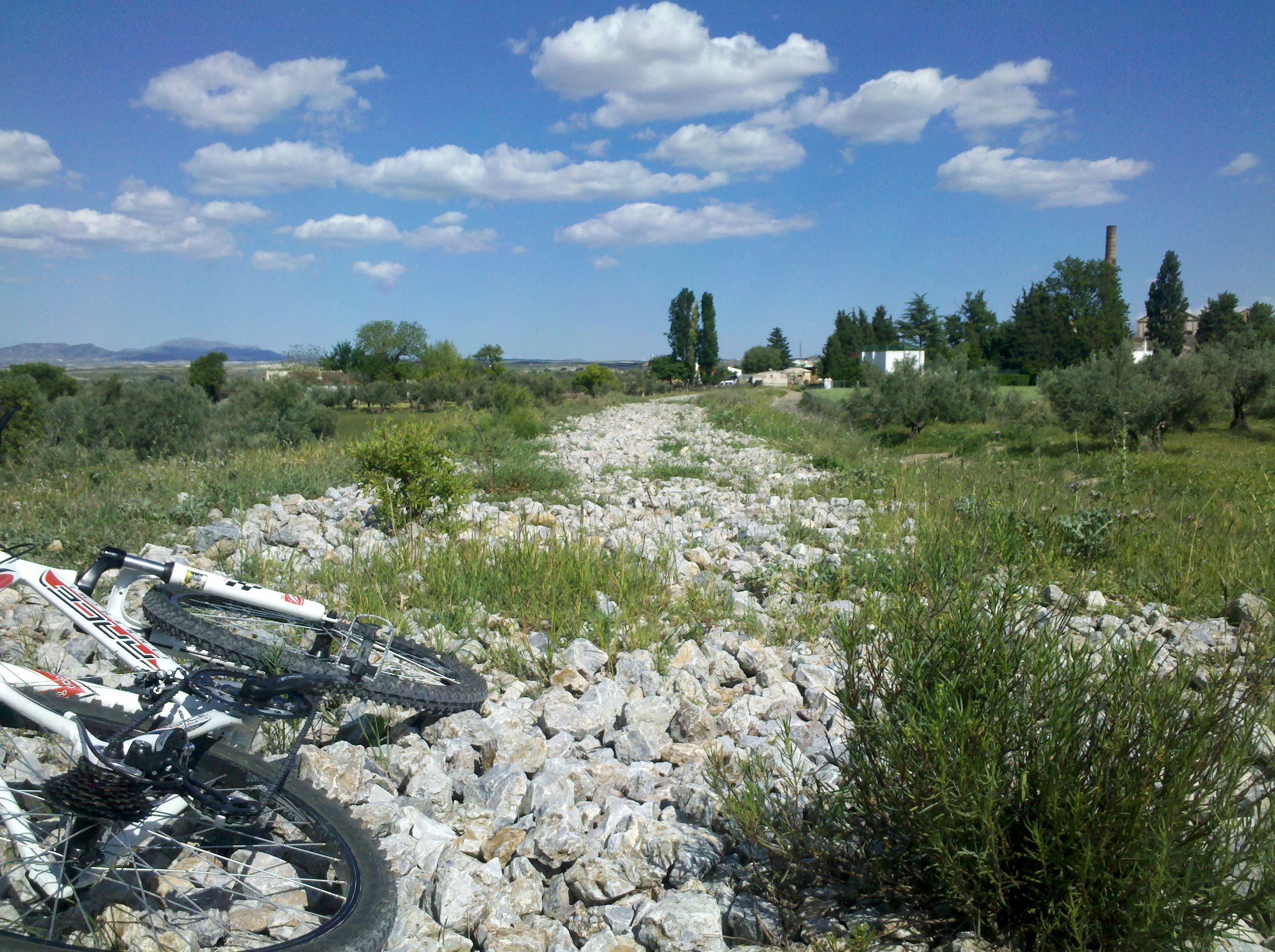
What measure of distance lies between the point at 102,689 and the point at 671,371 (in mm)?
78165

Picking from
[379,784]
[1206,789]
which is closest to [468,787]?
[379,784]

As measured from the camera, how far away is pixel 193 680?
2.21 m

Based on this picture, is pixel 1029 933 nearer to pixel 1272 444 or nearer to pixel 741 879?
pixel 741 879

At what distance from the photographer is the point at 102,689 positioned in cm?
221

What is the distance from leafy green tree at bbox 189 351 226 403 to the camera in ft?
102

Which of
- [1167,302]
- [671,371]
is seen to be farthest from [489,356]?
[1167,302]

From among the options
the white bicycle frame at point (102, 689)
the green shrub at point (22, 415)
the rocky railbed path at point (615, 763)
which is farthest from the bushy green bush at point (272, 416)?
the white bicycle frame at point (102, 689)

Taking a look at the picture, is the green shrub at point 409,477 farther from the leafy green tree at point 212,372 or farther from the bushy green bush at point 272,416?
the leafy green tree at point 212,372

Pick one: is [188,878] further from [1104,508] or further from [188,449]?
[188,449]

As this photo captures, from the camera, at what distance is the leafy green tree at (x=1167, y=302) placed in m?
59.8

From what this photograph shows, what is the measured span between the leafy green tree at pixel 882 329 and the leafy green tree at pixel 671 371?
18959 mm

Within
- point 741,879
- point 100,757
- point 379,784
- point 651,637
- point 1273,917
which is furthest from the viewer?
point 651,637

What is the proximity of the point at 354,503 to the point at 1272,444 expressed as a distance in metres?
14.5

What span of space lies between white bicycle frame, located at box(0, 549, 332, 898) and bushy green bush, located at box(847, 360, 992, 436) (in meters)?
18.8
